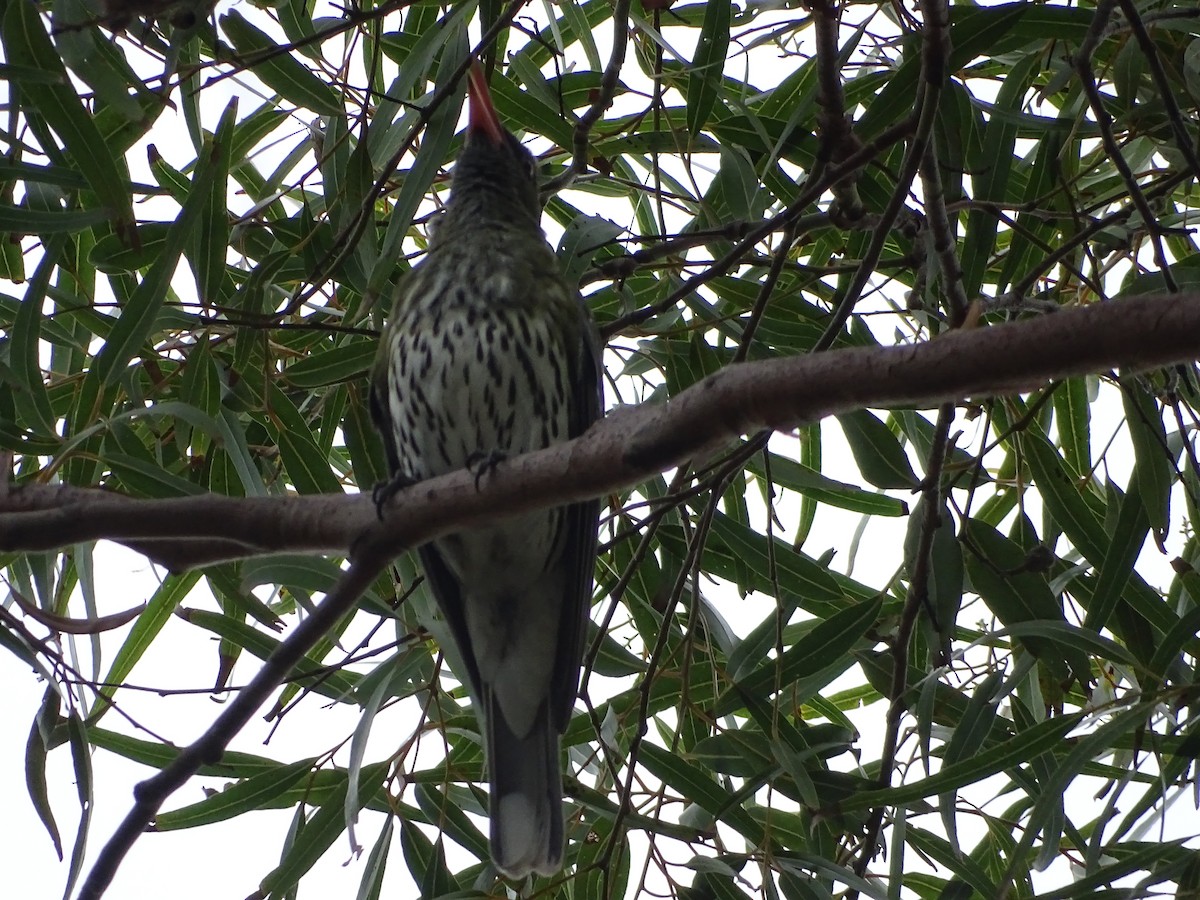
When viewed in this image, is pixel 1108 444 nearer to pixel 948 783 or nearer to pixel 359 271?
pixel 948 783

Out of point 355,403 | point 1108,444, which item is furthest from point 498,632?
point 1108,444

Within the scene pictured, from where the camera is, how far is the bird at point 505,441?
2758 millimetres

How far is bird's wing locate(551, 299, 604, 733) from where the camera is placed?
273cm

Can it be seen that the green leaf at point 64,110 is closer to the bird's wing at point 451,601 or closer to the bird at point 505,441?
the bird at point 505,441

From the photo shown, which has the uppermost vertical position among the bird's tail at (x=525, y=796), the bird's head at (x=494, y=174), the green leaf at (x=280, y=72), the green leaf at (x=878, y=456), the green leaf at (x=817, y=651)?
the bird's head at (x=494, y=174)

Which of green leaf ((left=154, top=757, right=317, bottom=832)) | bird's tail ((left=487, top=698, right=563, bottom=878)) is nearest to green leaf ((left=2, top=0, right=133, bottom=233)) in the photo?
green leaf ((left=154, top=757, right=317, bottom=832))

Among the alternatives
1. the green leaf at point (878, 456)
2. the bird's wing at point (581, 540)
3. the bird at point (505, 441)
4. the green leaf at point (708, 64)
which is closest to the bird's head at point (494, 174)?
the bird at point (505, 441)

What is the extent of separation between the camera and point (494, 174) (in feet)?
10.5

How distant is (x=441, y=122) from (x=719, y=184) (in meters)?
0.64

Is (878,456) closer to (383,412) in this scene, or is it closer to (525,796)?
(525,796)

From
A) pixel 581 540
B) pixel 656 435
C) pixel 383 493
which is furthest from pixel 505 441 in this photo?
pixel 656 435

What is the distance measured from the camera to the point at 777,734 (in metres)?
2.43

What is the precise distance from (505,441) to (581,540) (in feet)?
0.88

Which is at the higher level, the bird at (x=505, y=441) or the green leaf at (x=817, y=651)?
the bird at (x=505, y=441)
